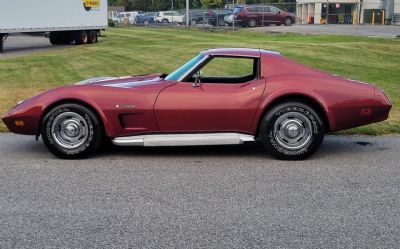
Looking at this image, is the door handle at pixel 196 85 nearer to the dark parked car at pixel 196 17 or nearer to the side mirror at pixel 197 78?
the side mirror at pixel 197 78

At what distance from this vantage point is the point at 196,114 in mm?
6402

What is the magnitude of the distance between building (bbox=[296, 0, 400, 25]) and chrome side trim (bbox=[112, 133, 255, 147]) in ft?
170

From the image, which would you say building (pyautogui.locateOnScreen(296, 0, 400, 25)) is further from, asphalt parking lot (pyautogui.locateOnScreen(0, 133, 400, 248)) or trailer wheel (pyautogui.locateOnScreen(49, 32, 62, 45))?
asphalt parking lot (pyautogui.locateOnScreen(0, 133, 400, 248))

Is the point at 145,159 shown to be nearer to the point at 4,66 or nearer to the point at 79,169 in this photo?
the point at 79,169

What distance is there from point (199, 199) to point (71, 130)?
211cm

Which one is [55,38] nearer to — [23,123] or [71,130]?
[23,123]

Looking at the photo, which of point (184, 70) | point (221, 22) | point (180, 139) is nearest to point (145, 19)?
point (221, 22)

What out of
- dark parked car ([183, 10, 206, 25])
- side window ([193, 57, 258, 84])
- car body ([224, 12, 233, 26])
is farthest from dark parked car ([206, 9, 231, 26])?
side window ([193, 57, 258, 84])

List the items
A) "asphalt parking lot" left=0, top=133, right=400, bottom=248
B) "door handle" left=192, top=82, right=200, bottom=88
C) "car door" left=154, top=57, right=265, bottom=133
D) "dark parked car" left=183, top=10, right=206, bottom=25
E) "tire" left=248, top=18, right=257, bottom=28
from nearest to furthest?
"asphalt parking lot" left=0, top=133, right=400, bottom=248
"car door" left=154, top=57, right=265, bottom=133
"door handle" left=192, top=82, right=200, bottom=88
"tire" left=248, top=18, right=257, bottom=28
"dark parked car" left=183, top=10, right=206, bottom=25

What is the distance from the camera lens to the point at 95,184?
18.0 feet

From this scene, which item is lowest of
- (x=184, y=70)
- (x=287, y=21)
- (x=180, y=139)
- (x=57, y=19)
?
(x=180, y=139)

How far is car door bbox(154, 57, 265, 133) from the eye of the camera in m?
6.40

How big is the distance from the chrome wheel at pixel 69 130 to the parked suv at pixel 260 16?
40.5 m

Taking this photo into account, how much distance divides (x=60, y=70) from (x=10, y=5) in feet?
33.9
